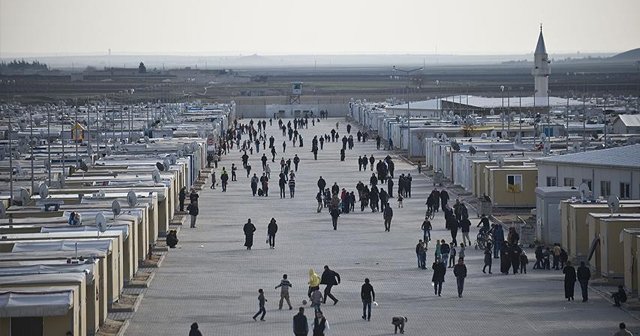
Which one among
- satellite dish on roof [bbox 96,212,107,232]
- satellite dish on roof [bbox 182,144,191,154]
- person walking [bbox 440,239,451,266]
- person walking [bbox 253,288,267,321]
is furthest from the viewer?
satellite dish on roof [bbox 182,144,191,154]

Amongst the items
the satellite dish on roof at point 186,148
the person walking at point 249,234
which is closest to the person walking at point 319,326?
the person walking at point 249,234

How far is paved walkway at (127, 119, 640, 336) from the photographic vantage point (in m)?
26.4

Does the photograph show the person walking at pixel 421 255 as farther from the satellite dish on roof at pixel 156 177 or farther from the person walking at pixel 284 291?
the satellite dish on roof at pixel 156 177

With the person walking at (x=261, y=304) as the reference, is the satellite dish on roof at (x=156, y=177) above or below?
above

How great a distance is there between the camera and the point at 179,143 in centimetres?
6316

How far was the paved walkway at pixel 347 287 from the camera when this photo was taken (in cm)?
2636

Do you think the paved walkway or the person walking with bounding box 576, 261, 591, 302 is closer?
the paved walkway

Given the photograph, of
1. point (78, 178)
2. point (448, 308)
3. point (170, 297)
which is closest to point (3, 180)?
point (78, 178)

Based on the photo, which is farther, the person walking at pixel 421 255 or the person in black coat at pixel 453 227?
the person in black coat at pixel 453 227

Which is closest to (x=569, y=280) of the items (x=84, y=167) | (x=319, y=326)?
(x=319, y=326)

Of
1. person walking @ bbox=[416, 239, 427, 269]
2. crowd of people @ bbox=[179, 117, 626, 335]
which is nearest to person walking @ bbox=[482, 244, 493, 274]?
crowd of people @ bbox=[179, 117, 626, 335]

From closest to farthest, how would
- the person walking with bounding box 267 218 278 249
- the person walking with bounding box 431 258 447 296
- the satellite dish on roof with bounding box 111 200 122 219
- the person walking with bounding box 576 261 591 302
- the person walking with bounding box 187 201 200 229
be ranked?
the person walking with bounding box 576 261 591 302
the person walking with bounding box 431 258 447 296
the satellite dish on roof with bounding box 111 200 122 219
the person walking with bounding box 267 218 278 249
the person walking with bounding box 187 201 200 229

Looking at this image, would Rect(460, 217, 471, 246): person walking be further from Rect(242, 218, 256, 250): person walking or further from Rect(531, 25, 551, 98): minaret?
A: Rect(531, 25, 551, 98): minaret

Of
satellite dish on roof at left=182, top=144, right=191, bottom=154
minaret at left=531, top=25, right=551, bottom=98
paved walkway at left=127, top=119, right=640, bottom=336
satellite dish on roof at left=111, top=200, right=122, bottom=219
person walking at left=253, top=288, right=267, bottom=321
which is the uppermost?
minaret at left=531, top=25, right=551, bottom=98
